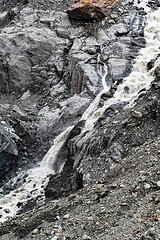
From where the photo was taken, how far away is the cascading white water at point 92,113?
12242 millimetres

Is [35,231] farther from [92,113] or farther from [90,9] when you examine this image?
[90,9]

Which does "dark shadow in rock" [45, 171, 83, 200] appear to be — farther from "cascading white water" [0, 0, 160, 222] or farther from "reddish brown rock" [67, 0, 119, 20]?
"reddish brown rock" [67, 0, 119, 20]

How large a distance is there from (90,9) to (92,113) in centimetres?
1231

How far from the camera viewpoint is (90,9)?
23.8 m

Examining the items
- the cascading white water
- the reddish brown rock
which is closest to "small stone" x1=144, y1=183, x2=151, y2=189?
the cascading white water

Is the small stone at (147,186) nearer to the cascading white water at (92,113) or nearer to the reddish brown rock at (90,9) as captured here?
the cascading white water at (92,113)

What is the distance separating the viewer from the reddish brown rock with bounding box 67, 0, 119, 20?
23.7 meters

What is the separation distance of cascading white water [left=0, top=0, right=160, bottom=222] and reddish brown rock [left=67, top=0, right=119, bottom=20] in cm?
430

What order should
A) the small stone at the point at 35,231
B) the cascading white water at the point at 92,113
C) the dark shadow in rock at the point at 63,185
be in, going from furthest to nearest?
the cascading white water at the point at 92,113, the dark shadow in rock at the point at 63,185, the small stone at the point at 35,231

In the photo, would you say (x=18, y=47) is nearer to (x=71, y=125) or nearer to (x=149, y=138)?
(x=71, y=125)

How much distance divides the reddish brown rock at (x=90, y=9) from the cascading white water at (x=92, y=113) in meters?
4.30

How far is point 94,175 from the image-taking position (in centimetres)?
1013

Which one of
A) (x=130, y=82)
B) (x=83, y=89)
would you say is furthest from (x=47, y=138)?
(x=130, y=82)

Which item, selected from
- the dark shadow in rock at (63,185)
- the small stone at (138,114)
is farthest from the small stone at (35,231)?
the small stone at (138,114)
